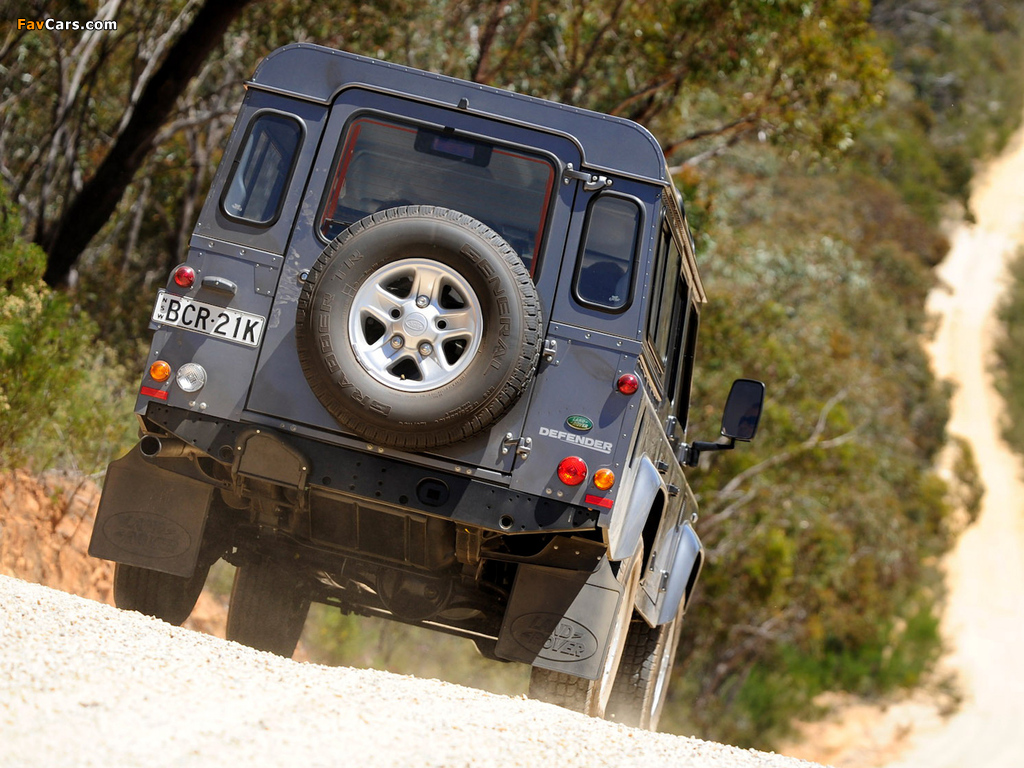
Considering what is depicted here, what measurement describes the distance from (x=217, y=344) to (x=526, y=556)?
1683 millimetres

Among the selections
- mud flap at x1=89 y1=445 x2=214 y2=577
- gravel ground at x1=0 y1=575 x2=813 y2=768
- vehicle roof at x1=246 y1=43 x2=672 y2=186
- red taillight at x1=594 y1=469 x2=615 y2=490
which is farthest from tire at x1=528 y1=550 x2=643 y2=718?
vehicle roof at x1=246 y1=43 x2=672 y2=186

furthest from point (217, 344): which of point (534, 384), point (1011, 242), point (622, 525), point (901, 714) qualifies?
point (1011, 242)

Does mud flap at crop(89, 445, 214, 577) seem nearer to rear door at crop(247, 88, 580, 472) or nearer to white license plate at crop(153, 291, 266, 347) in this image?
white license plate at crop(153, 291, 266, 347)

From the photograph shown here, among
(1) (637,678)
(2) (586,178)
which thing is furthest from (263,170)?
(1) (637,678)

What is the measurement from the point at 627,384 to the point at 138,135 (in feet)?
24.0

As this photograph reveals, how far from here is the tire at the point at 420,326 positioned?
209 inches

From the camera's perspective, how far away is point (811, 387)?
2281cm

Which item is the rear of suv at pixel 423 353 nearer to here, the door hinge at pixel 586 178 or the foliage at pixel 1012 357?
the door hinge at pixel 586 178

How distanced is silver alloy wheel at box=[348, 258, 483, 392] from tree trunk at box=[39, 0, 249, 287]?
6.39 metres

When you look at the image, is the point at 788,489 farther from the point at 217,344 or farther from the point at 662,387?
the point at 217,344

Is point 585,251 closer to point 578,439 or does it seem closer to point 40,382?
point 578,439

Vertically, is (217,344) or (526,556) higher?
(217,344)

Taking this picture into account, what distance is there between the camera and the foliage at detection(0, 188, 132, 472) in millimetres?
8297

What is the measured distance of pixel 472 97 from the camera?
584 cm
